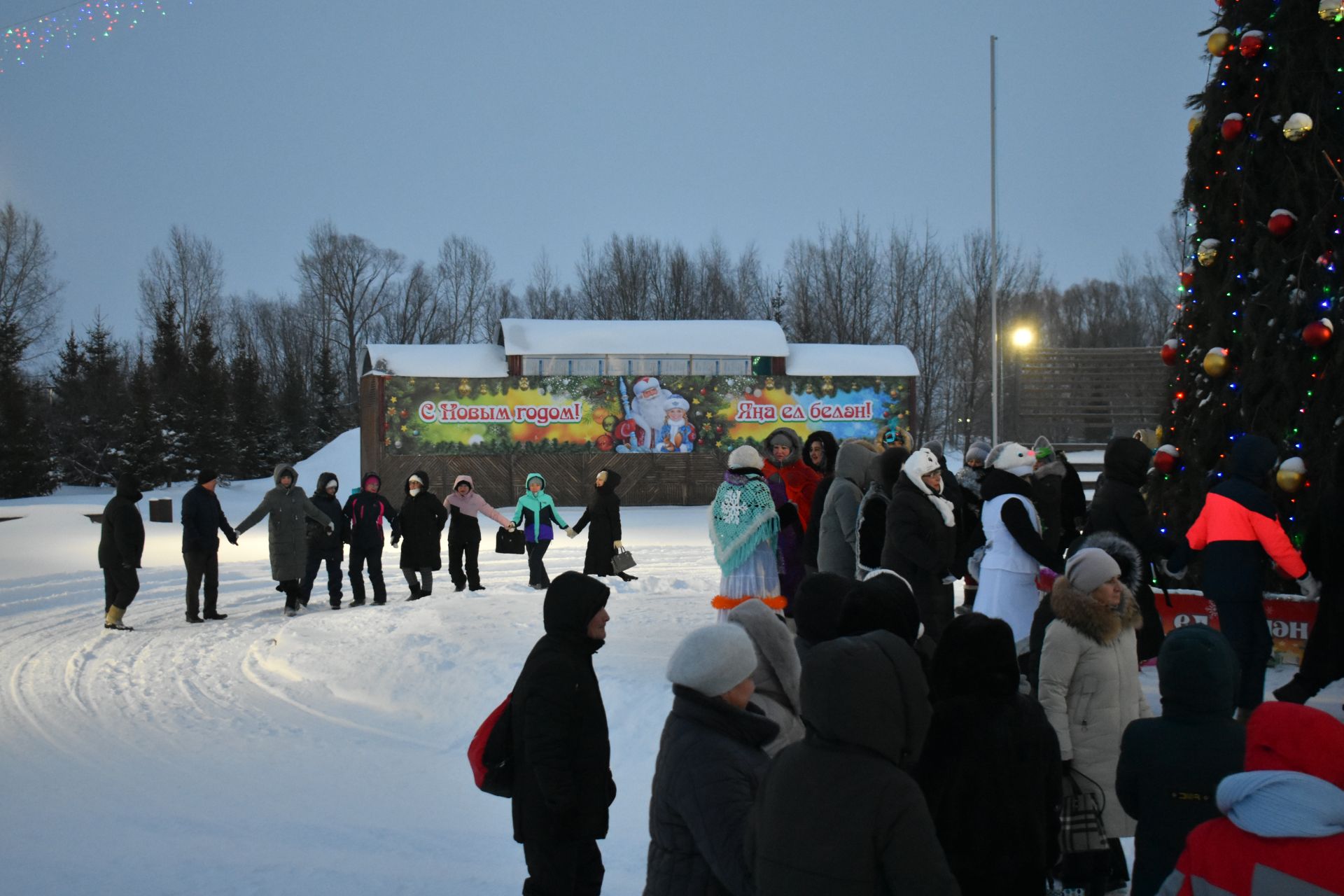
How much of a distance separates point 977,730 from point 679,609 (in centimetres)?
836

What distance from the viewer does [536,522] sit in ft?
45.0

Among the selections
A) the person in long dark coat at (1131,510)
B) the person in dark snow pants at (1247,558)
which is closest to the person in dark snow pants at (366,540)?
the person in long dark coat at (1131,510)

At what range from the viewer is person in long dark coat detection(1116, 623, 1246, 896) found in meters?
3.36

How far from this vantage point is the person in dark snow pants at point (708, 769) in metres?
3.06

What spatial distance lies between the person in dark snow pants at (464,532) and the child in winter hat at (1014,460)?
8213 mm

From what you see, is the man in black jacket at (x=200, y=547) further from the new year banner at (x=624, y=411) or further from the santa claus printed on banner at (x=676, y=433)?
the santa claus printed on banner at (x=676, y=433)

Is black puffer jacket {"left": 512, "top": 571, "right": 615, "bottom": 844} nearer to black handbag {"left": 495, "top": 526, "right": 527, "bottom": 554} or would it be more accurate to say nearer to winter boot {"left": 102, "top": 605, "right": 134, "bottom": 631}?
black handbag {"left": 495, "top": 526, "right": 527, "bottom": 554}

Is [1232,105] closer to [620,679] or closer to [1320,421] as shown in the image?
[1320,421]

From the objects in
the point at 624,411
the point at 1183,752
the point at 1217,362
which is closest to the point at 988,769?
the point at 1183,752

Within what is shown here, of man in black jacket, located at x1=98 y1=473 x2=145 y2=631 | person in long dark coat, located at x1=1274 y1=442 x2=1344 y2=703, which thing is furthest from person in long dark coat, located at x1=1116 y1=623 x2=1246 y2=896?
man in black jacket, located at x1=98 y1=473 x2=145 y2=631

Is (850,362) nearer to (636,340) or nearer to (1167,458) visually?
(636,340)

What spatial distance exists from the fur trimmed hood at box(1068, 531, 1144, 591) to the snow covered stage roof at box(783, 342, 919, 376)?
24244mm

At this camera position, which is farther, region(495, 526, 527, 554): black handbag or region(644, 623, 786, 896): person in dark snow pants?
region(495, 526, 527, 554): black handbag

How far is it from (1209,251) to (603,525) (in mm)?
7431
